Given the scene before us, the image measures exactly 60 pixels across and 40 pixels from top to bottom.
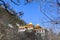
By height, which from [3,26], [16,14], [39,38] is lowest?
[39,38]

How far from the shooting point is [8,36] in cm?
1966

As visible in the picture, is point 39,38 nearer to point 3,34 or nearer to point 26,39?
point 26,39

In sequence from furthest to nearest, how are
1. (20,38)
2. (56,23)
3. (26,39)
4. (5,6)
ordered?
(26,39) < (20,38) < (56,23) < (5,6)

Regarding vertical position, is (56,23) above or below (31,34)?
above

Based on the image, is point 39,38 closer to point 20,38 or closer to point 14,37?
point 20,38

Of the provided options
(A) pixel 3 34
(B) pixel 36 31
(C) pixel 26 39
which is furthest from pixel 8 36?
(B) pixel 36 31

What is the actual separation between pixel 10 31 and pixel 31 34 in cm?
539

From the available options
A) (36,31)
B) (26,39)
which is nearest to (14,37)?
(26,39)

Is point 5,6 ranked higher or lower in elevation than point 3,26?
higher

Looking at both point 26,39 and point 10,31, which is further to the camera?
point 26,39

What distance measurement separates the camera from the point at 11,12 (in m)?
4.87

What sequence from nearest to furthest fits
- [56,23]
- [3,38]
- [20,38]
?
[56,23]
[3,38]
[20,38]

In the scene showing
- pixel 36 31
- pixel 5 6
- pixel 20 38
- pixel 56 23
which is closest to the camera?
pixel 5 6

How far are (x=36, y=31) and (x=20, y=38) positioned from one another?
4.59 meters
